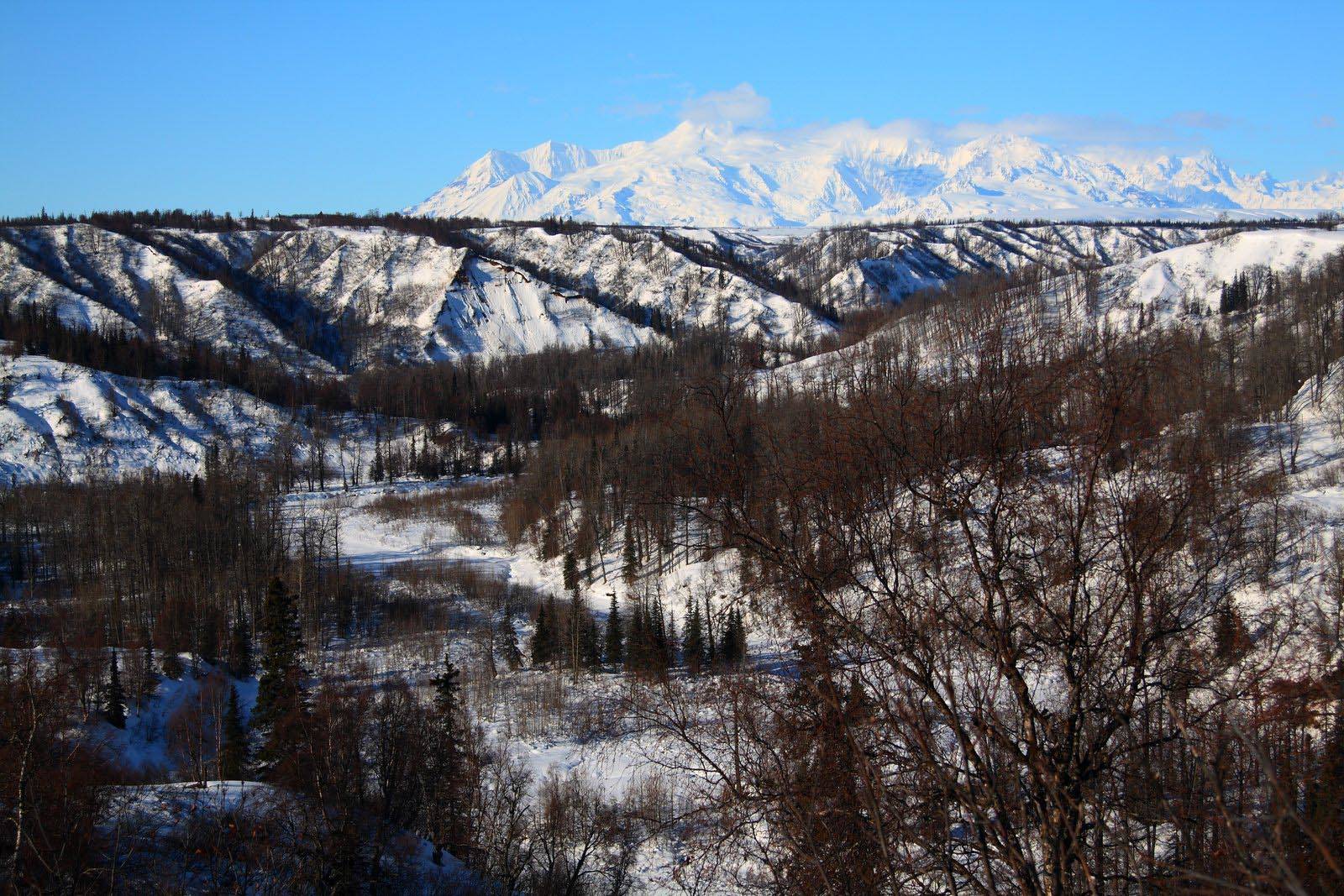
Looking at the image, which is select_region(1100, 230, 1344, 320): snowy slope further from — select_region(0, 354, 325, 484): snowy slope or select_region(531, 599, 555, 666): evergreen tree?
select_region(0, 354, 325, 484): snowy slope

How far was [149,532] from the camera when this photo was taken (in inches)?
2443

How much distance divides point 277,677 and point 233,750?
3.34 metres

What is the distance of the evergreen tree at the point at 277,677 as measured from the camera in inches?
963

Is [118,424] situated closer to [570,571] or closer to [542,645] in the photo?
[570,571]

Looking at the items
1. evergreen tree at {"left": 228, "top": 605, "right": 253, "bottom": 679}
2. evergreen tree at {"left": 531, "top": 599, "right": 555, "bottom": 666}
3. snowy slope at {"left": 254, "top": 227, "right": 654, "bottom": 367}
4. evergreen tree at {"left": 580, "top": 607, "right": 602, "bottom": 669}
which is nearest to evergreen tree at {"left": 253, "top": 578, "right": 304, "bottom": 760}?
evergreen tree at {"left": 228, "top": 605, "right": 253, "bottom": 679}

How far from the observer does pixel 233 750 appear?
28516 mm

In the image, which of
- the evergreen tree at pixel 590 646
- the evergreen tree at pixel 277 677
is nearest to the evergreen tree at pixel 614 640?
the evergreen tree at pixel 590 646

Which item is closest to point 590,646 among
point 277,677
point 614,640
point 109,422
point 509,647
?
point 614,640

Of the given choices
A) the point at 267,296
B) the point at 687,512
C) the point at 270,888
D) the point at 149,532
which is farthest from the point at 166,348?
the point at 687,512

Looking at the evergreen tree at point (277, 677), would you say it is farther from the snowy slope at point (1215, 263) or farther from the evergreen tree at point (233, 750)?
the snowy slope at point (1215, 263)

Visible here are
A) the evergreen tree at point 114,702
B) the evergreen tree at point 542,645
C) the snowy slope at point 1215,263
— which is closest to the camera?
the evergreen tree at point 114,702

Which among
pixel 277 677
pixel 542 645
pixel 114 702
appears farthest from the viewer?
pixel 542 645

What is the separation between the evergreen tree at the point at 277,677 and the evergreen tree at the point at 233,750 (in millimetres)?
735

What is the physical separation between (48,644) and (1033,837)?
4964 centimetres
